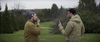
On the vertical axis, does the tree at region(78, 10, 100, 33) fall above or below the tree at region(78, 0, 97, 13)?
below

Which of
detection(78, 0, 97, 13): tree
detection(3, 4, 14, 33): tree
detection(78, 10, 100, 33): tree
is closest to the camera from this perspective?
detection(78, 10, 100, 33): tree

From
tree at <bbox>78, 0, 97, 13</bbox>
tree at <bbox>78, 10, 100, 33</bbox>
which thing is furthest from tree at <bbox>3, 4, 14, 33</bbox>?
tree at <bbox>78, 0, 97, 13</bbox>

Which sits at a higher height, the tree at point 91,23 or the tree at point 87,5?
the tree at point 87,5

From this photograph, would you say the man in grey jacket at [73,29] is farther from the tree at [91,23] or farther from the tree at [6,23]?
the tree at [6,23]

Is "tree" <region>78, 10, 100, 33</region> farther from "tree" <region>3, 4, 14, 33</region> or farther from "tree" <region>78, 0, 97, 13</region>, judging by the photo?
"tree" <region>3, 4, 14, 33</region>

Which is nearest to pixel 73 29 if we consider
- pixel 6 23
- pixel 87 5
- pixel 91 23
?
pixel 91 23

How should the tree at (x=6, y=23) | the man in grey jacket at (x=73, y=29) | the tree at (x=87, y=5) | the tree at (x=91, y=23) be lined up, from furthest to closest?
the tree at (x=87, y=5) < the tree at (x=6, y=23) < the tree at (x=91, y=23) < the man in grey jacket at (x=73, y=29)

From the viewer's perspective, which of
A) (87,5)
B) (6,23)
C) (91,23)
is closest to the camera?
(91,23)

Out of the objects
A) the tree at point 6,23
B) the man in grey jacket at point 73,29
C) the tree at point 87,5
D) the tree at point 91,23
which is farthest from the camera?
the tree at point 87,5

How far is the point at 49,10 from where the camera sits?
67.3 meters

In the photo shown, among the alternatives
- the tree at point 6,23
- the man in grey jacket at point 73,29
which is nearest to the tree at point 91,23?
the tree at point 6,23

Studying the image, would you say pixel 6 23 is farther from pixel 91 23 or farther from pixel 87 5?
pixel 87 5

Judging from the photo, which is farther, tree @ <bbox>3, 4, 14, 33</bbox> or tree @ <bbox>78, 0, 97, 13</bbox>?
tree @ <bbox>78, 0, 97, 13</bbox>

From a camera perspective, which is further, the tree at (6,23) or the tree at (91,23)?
the tree at (6,23)
